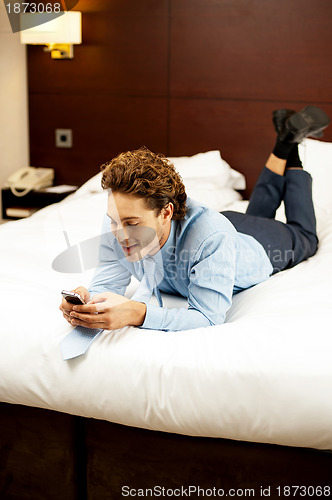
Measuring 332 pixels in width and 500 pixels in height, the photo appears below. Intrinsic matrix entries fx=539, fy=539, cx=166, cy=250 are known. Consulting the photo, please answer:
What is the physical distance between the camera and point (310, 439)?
1062mm

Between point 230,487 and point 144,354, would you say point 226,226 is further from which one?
point 230,487

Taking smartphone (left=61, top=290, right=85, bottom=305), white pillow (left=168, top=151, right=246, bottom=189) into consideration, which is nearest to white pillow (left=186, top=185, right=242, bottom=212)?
white pillow (left=168, top=151, right=246, bottom=189)

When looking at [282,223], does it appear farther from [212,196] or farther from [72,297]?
[72,297]

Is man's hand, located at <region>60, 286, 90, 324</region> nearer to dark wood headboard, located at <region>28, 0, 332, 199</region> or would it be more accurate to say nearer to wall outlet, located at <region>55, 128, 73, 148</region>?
dark wood headboard, located at <region>28, 0, 332, 199</region>

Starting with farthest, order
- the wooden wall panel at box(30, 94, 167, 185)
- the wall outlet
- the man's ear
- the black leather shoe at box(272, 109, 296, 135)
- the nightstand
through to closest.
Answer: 1. the wall outlet
2. the wooden wall panel at box(30, 94, 167, 185)
3. the nightstand
4. the black leather shoe at box(272, 109, 296, 135)
5. the man's ear

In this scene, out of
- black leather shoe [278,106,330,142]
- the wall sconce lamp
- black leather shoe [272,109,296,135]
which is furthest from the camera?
the wall sconce lamp

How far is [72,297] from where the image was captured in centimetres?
113

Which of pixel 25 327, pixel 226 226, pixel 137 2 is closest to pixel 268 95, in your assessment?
pixel 137 2

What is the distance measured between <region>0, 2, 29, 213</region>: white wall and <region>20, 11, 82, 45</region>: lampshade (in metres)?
0.17

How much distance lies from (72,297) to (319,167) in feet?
6.53

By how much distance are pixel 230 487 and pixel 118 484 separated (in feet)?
0.83

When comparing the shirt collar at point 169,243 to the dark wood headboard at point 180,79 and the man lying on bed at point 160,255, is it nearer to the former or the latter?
the man lying on bed at point 160,255

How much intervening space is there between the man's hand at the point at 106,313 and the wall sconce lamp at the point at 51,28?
95.2 inches

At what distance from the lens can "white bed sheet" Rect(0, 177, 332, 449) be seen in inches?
41.4
